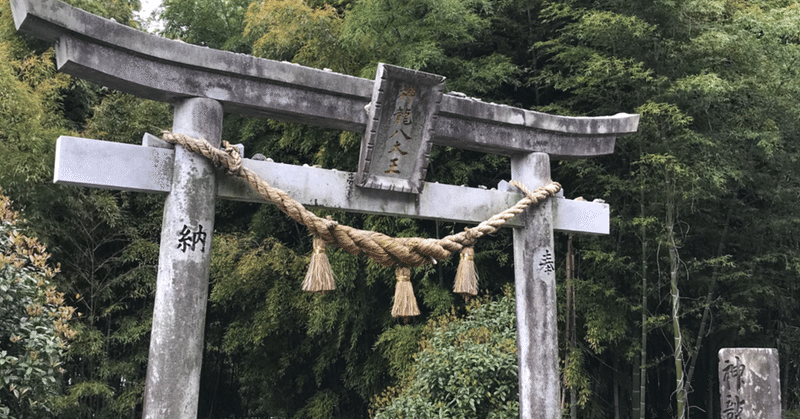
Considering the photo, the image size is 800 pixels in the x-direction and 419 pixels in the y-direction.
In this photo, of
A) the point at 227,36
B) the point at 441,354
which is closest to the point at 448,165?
the point at 441,354

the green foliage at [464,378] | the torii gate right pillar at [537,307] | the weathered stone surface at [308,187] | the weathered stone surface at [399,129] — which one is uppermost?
the weathered stone surface at [399,129]

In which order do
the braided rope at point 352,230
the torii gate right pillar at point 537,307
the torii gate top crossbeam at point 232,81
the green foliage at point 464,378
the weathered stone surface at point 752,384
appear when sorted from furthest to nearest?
1. the green foliage at point 464,378
2. the torii gate right pillar at point 537,307
3. the weathered stone surface at point 752,384
4. the braided rope at point 352,230
5. the torii gate top crossbeam at point 232,81

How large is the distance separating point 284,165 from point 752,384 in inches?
101

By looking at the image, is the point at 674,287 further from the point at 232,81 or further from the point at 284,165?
the point at 232,81

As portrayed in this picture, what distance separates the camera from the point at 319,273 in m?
2.91

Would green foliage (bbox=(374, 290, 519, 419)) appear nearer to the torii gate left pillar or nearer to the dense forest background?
the dense forest background

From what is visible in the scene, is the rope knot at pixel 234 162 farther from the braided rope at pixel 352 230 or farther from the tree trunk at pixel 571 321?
the tree trunk at pixel 571 321

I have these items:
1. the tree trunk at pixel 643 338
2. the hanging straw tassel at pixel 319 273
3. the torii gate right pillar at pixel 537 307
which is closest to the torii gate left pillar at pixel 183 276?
the hanging straw tassel at pixel 319 273

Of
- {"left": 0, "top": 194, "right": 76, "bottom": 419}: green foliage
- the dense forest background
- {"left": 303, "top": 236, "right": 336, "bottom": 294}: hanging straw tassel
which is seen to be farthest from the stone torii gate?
the dense forest background

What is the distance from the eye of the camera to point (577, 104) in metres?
6.89

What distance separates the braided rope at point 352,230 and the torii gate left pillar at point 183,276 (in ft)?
0.23

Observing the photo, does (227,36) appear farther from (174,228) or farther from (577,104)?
(174,228)

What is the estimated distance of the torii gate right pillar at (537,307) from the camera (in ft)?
11.5

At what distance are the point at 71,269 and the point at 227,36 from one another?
11.8ft
